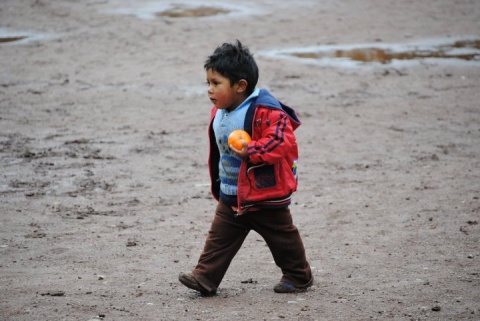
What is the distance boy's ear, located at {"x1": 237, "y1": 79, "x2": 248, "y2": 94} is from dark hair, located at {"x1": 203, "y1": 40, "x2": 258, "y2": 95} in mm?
18

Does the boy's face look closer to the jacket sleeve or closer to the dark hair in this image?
the dark hair

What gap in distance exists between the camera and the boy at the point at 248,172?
426 centimetres

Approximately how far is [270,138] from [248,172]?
0.80 ft

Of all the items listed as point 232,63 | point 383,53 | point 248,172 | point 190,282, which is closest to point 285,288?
point 190,282

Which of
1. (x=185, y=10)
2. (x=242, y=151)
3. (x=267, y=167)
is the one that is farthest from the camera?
(x=185, y=10)

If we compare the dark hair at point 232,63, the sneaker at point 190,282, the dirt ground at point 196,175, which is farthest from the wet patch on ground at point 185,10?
the sneaker at point 190,282

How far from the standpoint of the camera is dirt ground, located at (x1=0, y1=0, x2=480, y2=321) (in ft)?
14.6

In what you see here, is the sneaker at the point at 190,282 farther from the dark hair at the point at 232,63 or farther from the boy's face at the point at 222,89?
the dark hair at the point at 232,63

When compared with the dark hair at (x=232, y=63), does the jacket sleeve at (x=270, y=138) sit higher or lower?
lower

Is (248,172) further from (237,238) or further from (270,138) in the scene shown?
(237,238)

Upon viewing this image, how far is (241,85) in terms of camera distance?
435 cm

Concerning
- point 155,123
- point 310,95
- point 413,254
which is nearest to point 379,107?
point 310,95

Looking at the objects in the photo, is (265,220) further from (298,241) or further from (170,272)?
(170,272)

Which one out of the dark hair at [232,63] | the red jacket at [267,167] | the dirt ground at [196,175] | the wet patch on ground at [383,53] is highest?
the dark hair at [232,63]
